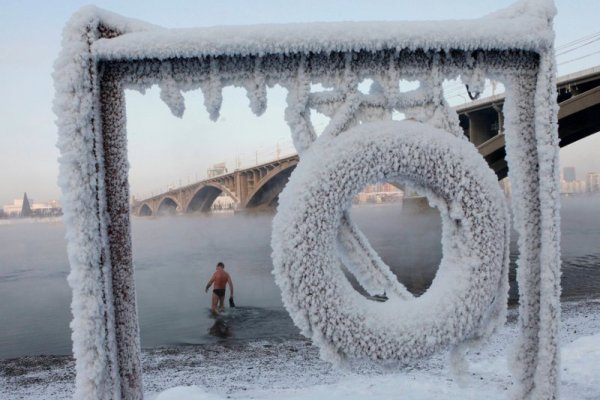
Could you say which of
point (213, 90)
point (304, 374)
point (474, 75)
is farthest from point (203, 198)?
point (474, 75)

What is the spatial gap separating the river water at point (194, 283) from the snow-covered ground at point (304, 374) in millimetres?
1585

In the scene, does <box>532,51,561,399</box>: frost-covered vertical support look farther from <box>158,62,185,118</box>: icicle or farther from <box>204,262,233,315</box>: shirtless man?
<box>204,262,233,315</box>: shirtless man

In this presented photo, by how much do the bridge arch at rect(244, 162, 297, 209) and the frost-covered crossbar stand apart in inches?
716

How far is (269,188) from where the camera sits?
2617 centimetres

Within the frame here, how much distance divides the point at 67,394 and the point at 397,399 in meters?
4.06

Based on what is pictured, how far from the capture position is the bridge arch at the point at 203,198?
32312 millimetres

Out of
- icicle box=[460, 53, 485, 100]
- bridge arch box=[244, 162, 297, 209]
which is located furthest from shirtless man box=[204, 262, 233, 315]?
icicle box=[460, 53, 485, 100]

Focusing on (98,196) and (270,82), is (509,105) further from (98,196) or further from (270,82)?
(98,196)

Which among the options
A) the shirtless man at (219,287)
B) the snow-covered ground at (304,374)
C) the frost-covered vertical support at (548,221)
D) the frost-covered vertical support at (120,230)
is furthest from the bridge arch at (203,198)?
the frost-covered vertical support at (548,221)

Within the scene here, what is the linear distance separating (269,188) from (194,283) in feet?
27.0

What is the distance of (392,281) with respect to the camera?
6.84 ft

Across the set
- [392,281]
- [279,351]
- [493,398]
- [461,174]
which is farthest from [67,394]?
[461,174]

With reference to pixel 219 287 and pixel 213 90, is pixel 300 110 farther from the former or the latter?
pixel 219 287

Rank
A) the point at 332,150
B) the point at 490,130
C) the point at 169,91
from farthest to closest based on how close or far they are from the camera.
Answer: the point at 490,130 < the point at 169,91 < the point at 332,150
